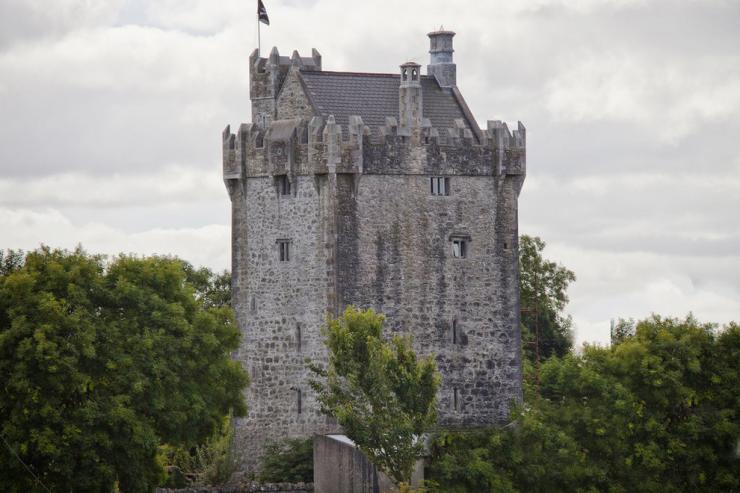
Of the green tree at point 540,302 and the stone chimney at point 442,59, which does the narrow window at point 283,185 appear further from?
the green tree at point 540,302

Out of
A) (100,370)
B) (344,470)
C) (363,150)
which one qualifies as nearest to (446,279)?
(363,150)

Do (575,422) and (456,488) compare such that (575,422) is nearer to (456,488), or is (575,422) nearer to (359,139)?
(456,488)

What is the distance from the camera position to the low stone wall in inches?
3730

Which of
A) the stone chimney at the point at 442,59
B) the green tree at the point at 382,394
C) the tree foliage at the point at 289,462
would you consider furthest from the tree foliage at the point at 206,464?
the stone chimney at the point at 442,59

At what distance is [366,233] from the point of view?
101188 millimetres

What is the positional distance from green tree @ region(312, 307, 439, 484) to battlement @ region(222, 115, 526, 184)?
12086 millimetres

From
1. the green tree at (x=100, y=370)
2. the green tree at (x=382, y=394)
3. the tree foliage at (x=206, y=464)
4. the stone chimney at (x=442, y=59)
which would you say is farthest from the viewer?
the stone chimney at (x=442, y=59)

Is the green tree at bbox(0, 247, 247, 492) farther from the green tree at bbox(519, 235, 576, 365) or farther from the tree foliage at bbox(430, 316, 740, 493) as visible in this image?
the green tree at bbox(519, 235, 576, 365)

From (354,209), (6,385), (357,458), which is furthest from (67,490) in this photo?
(354,209)

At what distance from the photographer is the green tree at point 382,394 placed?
89500 millimetres

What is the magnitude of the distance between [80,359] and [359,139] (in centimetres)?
1825

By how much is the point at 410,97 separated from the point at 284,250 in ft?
27.8

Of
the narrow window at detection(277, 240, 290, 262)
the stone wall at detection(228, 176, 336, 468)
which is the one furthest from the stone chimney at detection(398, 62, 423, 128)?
the narrow window at detection(277, 240, 290, 262)

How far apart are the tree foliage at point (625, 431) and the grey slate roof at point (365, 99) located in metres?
13.9
